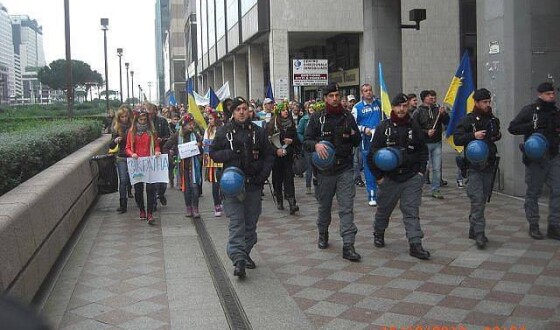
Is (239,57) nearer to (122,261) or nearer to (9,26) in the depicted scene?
(122,261)

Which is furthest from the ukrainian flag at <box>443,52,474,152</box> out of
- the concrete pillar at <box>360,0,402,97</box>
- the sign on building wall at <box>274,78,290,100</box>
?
the sign on building wall at <box>274,78,290,100</box>

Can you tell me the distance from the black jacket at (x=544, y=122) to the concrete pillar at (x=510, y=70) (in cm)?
302

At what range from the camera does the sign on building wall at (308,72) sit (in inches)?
699

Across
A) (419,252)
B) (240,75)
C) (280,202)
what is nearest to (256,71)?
(240,75)

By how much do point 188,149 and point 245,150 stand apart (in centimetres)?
364

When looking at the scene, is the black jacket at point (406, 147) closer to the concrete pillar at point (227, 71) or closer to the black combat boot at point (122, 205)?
the black combat boot at point (122, 205)

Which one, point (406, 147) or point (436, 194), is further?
point (436, 194)

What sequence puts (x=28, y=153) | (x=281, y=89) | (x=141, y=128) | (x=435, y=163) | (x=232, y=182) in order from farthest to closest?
(x=281, y=89) → (x=435, y=163) → (x=141, y=128) → (x=28, y=153) → (x=232, y=182)

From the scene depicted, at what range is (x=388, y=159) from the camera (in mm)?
6387

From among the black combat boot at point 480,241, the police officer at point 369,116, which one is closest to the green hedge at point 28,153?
the police officer at point 369,116

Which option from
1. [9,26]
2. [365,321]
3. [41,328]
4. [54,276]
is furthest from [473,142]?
[9,26]

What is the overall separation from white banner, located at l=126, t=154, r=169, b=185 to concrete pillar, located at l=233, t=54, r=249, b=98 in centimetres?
2974

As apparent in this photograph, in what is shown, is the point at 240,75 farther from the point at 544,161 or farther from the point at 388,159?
the point at 388,159

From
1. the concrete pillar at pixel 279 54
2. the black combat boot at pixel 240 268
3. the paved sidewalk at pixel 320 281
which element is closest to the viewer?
the paved sidewalk at pixel 320 281
